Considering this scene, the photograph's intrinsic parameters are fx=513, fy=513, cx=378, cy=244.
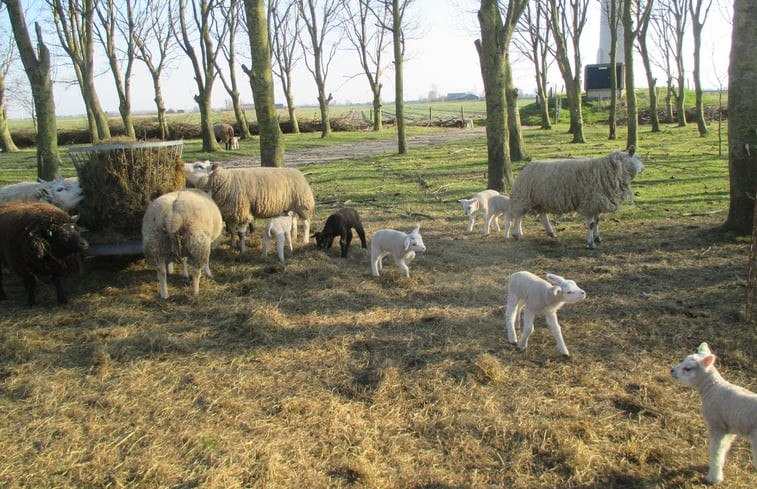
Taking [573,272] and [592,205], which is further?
[592,205]

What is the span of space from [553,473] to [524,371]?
1.29 m

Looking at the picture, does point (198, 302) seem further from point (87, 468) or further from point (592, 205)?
point (592, 205)

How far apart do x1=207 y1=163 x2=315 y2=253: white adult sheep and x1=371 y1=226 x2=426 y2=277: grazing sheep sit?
2102 mm

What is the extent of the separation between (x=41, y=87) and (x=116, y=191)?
3.75 meters

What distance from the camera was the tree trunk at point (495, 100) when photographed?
1158 centimetres

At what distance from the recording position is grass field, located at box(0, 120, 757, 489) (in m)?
3.25

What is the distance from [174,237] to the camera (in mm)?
6258

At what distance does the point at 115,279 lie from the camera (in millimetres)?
7012

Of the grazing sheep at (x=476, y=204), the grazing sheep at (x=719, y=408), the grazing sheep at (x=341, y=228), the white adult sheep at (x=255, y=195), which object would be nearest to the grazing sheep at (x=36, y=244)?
the white adult sheep at (x=255, y=195)

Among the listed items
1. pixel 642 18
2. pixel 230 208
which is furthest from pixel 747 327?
pixel 642 18

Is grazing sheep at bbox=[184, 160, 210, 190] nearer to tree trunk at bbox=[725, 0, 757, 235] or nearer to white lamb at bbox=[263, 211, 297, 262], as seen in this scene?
white lamb at bbox=[263, 211, 297, 262]

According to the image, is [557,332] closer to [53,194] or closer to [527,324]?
[527,324]

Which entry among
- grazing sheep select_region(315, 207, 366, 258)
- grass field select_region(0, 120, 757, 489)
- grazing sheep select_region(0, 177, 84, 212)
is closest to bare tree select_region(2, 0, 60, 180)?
grazing sheep select_region(0, 177, 84, 212)

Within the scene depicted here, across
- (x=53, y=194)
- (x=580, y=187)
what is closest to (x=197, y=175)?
(x=53, y=194)
